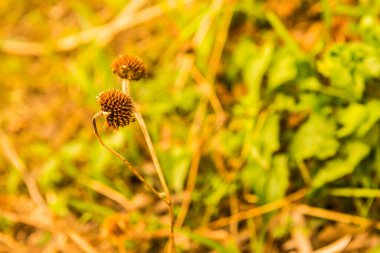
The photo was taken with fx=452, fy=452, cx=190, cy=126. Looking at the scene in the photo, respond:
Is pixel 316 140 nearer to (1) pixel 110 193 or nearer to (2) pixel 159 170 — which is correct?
(2) pixel 159 170

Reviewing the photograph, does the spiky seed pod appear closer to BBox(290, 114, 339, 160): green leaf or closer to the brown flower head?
the brown flower head

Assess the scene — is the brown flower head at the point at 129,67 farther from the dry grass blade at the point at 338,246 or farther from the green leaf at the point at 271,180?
the dry grass blade at the point at 338,246

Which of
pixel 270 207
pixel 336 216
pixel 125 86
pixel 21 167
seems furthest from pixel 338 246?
pixel 21 167

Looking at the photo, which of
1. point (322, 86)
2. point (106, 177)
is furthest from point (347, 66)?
point (106, 177)

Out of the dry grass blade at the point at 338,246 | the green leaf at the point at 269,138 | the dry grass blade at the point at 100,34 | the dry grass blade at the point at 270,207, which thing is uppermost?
the dry grass blade at the point at 100,34

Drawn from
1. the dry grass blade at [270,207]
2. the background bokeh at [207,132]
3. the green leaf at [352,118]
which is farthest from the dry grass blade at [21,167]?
the green leaf at [352,118]

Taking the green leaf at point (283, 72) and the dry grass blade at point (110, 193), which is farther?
the dry grass blade at point (110, 193)

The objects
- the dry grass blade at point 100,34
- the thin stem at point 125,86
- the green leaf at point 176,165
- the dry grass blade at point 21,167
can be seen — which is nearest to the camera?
the thin stem at point 125,86
